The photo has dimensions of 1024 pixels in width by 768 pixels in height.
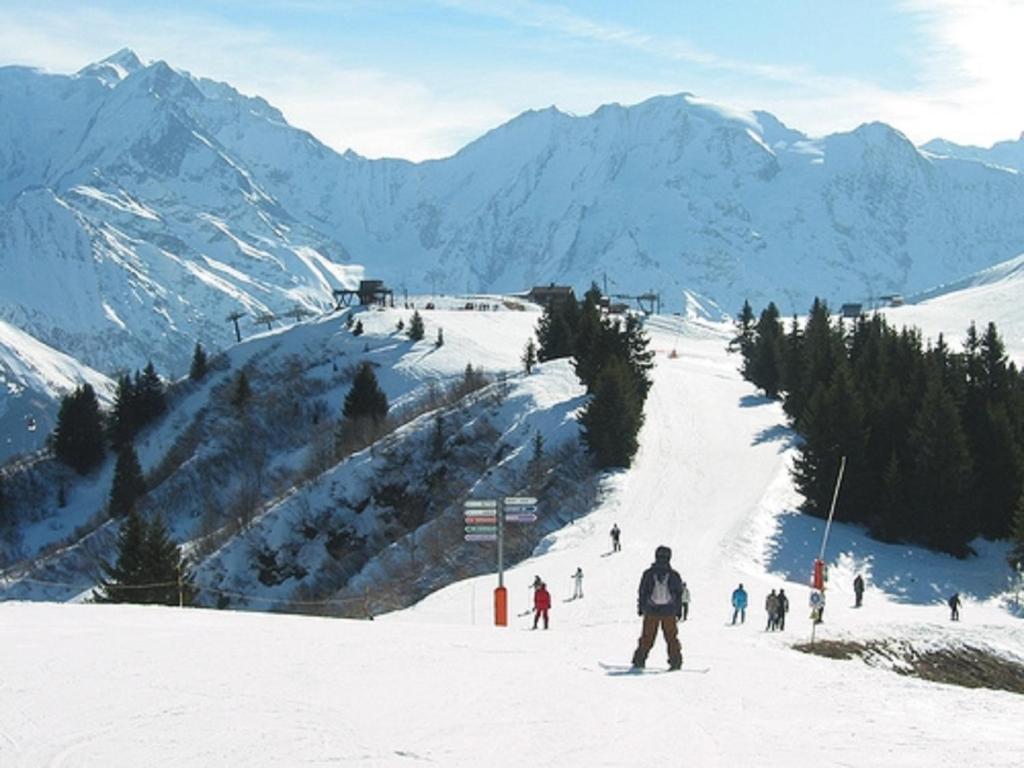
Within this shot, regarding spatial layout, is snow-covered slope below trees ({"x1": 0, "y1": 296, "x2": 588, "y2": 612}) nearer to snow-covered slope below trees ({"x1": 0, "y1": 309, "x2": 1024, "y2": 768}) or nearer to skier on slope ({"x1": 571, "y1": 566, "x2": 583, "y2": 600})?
skier on slope ({"x1": 571, "y1": 566, "x2": 583, "y2": 600})

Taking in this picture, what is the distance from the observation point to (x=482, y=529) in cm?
2998

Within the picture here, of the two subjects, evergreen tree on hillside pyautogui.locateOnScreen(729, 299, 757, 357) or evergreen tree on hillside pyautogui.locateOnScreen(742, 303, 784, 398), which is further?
evergreen tree on hillside pyautogui.locateOnScreen(729, 299, 757, 357)

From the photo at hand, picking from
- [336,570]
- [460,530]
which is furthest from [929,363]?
[336,570]

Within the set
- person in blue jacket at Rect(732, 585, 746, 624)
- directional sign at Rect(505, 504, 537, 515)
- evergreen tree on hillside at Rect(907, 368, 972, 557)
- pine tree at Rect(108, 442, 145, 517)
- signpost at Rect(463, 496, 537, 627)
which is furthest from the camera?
pine tree at Rect(108, 442, 145, 517)

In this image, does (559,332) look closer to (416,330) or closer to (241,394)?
(416,330)

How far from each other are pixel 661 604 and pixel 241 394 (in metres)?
97.4

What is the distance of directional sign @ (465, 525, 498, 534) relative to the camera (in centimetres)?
2977

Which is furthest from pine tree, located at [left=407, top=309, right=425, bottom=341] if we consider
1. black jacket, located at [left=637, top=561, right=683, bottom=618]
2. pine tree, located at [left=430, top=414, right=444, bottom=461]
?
black jacket, located at [left=637, top=561, right=683, bottom=618]

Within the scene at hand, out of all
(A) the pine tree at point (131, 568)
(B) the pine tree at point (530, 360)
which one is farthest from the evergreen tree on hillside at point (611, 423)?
(A) the pine tree at point (131, 568)

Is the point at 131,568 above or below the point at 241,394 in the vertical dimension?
below

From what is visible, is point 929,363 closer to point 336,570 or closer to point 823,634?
point 336,570

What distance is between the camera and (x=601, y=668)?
17.9 metres

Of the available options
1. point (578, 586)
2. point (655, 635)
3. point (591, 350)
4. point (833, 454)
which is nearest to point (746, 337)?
point (591, 350)

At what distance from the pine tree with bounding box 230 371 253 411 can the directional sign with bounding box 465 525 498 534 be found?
81.9 m
